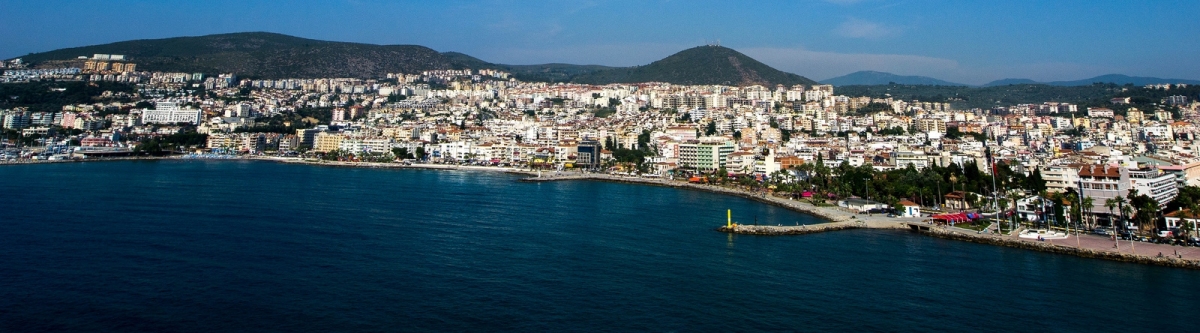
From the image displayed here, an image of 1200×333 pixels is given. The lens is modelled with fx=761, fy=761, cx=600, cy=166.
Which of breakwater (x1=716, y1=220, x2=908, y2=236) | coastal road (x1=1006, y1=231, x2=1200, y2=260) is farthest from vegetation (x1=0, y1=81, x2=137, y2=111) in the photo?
coastal road (x1=1006, y1=231, x2=1200, y2=260)

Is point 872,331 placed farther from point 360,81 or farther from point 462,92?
point 360,81

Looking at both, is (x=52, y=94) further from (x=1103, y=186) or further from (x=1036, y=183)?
(x=1103, y=186)

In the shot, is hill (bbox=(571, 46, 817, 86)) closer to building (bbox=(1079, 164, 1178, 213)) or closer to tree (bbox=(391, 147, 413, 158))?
tree (bbox=(391, 147, 413, 158))

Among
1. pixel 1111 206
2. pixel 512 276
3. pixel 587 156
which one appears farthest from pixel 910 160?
pixel 512 276

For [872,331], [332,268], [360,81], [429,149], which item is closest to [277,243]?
[332,268]

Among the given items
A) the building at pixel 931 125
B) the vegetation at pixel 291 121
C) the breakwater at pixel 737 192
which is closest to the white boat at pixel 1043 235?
the breakwater at pixel 737 192

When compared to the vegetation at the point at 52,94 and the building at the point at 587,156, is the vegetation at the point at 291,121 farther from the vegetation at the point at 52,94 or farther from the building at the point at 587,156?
the building at the point at 587,156
